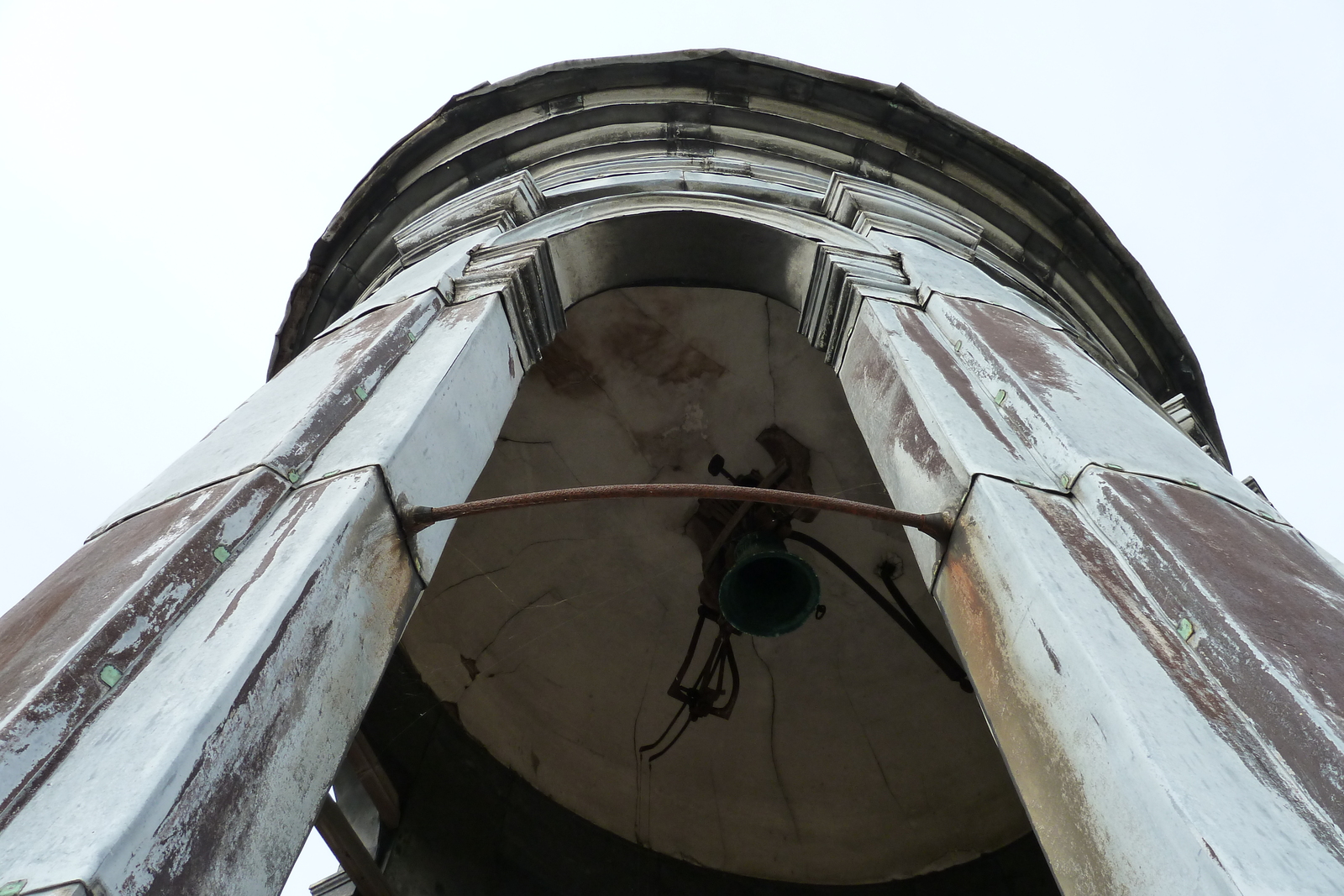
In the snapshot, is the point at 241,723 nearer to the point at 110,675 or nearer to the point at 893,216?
the point at 110,675

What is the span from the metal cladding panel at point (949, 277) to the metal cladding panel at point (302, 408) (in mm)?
1932

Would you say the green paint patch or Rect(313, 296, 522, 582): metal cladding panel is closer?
the green paint patch

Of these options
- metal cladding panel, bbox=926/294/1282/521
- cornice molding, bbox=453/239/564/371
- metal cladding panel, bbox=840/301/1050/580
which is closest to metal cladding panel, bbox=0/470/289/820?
cornice molding, bbox=453/239/564/371

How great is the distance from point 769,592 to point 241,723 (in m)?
3.51

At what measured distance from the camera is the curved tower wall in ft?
5.92

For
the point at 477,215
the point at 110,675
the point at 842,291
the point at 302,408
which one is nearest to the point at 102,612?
the point at 110,675

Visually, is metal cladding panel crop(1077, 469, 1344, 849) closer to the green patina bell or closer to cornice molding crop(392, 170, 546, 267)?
the green patina bell

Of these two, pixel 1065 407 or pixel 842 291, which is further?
pixel 842 291

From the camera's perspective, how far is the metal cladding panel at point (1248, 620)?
1892mm

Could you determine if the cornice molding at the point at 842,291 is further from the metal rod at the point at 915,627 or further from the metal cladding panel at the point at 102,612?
the metal cladding panel at the point at 102,612

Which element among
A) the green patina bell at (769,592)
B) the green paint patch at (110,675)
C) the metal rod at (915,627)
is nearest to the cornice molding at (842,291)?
the green patina bell at (769,592)

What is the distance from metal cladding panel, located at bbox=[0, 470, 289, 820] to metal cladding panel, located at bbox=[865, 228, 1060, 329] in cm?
260

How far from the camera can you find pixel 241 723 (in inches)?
78.6

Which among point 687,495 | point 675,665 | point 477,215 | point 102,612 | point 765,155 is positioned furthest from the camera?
point 675,665
